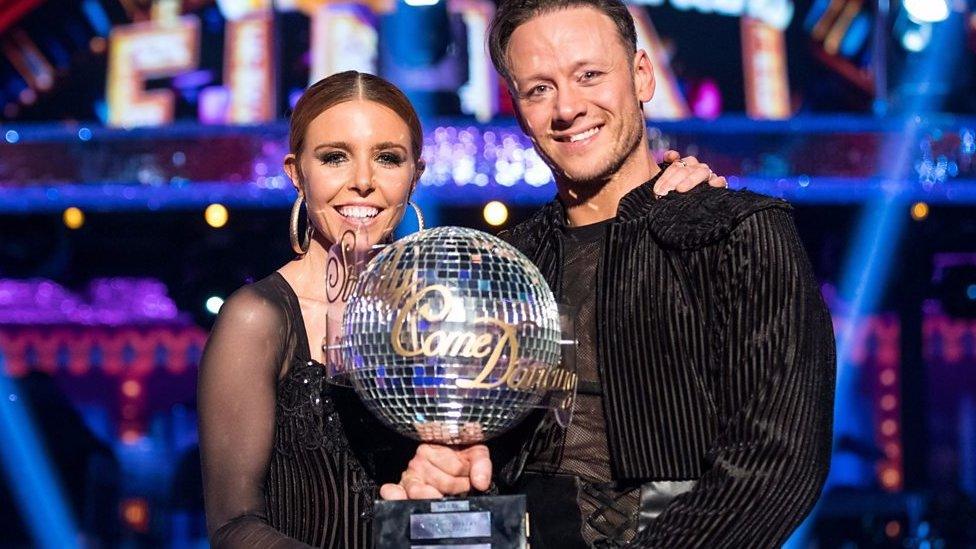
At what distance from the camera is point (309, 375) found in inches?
90.2

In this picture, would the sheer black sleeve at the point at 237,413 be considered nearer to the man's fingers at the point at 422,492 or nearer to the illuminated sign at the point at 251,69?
the man's fingers at the point at 422,492

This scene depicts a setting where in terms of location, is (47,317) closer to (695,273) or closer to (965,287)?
(965,287)

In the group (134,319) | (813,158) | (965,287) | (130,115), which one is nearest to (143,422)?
(134,319)

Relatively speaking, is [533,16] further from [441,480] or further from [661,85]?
[661,85]

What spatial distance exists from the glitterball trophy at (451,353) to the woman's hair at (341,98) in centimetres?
Answer: 63

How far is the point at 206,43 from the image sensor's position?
585 cm

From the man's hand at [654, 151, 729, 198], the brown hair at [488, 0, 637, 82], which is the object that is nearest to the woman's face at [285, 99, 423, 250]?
the brown hair at [488, 0, 637, 82]

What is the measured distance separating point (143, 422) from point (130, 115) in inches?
96.8

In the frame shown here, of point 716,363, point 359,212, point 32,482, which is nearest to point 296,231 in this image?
point 359,212

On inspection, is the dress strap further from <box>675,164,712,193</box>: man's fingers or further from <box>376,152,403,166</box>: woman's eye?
<box>675,164,712,193</box>: man's fingers

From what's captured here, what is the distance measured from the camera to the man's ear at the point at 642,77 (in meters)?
2.35

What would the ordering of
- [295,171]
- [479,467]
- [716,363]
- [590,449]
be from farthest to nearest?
[295,171]
[590,449]
[716,363]
[479,467]

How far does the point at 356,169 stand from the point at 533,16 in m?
0.41

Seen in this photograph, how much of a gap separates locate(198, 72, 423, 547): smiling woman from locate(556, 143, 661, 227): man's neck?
30 cm
